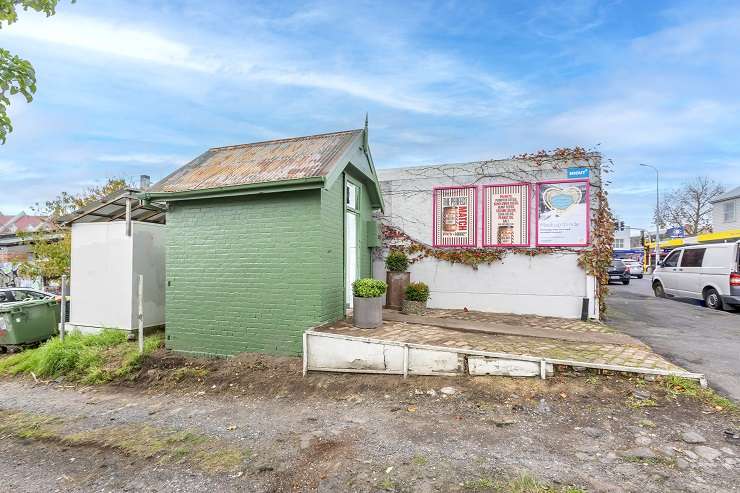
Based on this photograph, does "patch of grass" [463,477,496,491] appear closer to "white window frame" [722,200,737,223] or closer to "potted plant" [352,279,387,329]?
"potted plant" [352,279,387,329]

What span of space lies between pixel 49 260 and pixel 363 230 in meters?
13.8

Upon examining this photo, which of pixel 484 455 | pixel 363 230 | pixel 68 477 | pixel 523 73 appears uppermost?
pixel 523 73

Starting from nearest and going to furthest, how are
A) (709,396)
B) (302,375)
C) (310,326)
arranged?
(709,396) → (302,375) → (310,326)

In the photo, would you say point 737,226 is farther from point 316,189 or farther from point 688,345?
point 316,189

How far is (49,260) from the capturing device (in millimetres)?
15320

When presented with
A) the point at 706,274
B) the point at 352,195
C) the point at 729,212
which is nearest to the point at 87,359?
the point at 352,195

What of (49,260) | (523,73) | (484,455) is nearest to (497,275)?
(523,73)

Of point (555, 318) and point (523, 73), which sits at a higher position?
point (523, 73)

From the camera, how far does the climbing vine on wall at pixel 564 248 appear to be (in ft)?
29.2

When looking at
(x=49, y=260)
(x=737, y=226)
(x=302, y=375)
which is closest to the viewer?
(x=302, y=375)

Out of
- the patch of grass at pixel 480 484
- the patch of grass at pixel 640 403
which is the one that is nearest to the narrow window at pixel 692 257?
the patch of grass at pixel 640 403

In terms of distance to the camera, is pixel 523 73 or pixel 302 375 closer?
pixel 302 375

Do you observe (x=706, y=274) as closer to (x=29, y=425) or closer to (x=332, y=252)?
(x=332, y=252)

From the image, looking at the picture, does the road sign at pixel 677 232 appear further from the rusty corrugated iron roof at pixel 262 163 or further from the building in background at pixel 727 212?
the rusty corrugated iron roof at pixel 262 163
